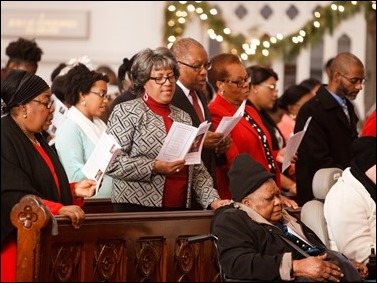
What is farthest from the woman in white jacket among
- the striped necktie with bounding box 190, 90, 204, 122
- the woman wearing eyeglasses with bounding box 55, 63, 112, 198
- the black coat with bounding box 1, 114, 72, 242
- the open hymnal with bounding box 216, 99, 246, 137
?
the woman wearing eyeglasses with bounding box 55, 63, 112, 198

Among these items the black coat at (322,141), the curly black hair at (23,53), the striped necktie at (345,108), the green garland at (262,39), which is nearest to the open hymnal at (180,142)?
the black coat at (322,141)

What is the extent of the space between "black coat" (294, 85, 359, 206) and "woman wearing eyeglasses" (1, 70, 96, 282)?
2962 millimetres

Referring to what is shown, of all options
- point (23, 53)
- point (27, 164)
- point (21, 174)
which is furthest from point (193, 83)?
point (23, 53)

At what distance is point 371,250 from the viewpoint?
7.51 metres

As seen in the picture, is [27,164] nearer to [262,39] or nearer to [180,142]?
[180,142]

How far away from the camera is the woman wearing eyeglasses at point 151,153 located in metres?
7.94

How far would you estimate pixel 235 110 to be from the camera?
9445mm

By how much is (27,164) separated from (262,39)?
354 inches

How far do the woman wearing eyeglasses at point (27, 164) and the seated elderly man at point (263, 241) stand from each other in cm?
80

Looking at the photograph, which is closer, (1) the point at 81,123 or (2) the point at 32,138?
(2) the point at 32,138

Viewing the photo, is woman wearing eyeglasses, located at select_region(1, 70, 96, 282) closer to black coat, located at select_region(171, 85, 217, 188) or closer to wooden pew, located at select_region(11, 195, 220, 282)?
wooden pew, located at select_region(11, 195, 220, 282)

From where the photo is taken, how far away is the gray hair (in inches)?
323

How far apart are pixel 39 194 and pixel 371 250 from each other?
1.91m

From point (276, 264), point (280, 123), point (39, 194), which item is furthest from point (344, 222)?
point (280, 123)
